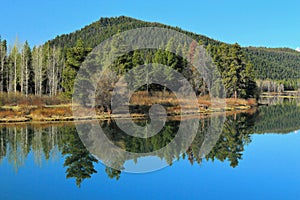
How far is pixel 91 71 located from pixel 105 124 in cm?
807

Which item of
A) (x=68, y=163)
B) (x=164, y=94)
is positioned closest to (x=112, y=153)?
(x=68, y=163)

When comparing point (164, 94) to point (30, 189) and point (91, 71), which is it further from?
point (30, 189)

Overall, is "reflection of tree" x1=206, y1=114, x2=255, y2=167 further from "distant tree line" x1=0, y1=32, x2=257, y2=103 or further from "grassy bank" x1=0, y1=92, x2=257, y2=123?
"distant tree line" x1=0, y1=32, x2=257, y2=103

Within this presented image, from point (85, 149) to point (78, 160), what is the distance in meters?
3.06

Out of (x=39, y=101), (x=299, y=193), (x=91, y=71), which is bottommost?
(x=299, y=193)

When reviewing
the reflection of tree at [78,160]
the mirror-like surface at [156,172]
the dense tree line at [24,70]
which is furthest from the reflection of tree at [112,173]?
the dense tree line at [24,70]

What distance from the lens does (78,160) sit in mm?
17500

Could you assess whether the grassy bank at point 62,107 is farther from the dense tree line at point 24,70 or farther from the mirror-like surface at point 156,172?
the dense tree line at point 24,70

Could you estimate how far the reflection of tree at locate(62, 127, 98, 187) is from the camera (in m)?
15.1

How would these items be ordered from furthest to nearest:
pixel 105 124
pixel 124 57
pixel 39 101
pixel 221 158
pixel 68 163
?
pixel 124 57 < pixel 39 101 < pixel 105 124 < pixel 221 158 < pixel 68 163

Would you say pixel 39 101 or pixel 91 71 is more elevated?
pixel 91 71

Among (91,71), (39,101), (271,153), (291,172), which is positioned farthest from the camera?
(39,101)

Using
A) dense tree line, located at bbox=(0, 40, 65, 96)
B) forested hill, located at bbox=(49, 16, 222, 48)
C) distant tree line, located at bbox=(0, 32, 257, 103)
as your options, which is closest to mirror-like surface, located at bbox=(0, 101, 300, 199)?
distant tree line, located at bbox=(0, 32, 257, 103)

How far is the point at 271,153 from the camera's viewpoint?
20.3 metres
